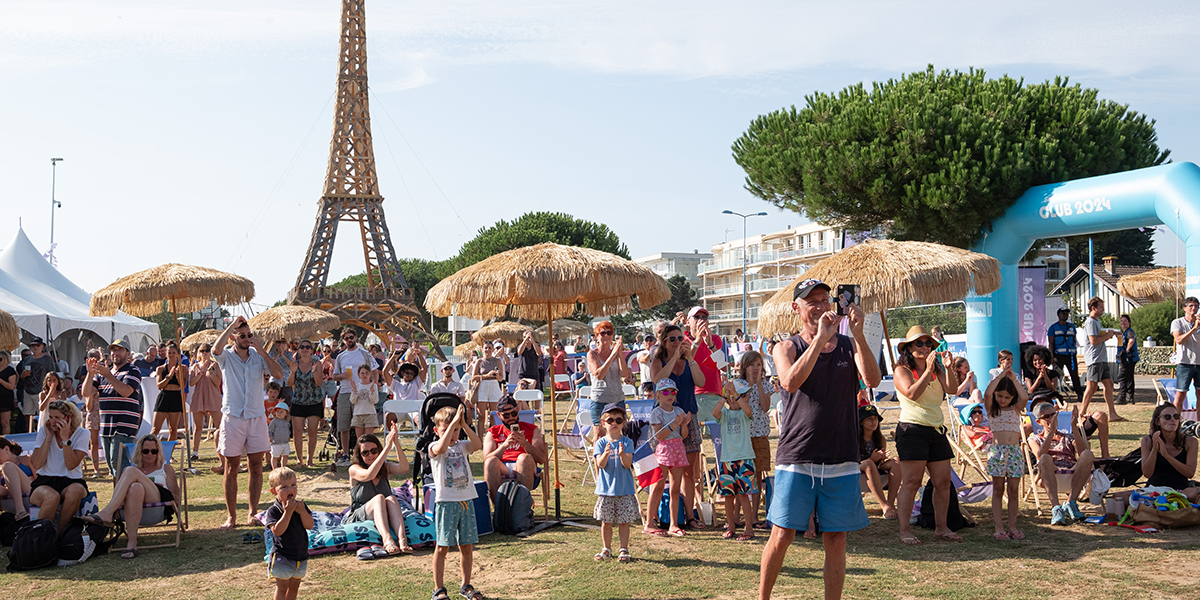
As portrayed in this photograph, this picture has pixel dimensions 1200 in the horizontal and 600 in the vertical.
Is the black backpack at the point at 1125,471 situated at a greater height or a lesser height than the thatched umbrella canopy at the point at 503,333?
lesser

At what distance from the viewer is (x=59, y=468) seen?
6777mm

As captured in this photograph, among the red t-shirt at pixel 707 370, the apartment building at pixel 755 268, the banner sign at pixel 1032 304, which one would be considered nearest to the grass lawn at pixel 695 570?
the red t-shirt at pixel 707 370

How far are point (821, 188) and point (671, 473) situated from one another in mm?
13950

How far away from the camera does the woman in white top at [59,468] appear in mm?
6613

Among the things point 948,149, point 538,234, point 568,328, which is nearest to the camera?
point 948,149

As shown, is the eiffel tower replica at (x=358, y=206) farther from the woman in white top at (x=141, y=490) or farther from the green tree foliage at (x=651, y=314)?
the woman in white top at (x=141, y=490)

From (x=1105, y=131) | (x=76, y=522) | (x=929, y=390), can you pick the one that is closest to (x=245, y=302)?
(x=76, y=522)

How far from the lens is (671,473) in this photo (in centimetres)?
668

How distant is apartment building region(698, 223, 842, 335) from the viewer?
8150cm

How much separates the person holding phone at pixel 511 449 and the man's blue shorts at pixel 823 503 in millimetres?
3369

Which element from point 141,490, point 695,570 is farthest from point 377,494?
point 695,570

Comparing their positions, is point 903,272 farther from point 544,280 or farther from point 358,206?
point 358,206

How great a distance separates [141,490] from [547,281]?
3456mm

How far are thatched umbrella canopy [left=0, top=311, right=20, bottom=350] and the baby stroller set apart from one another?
271 inches
